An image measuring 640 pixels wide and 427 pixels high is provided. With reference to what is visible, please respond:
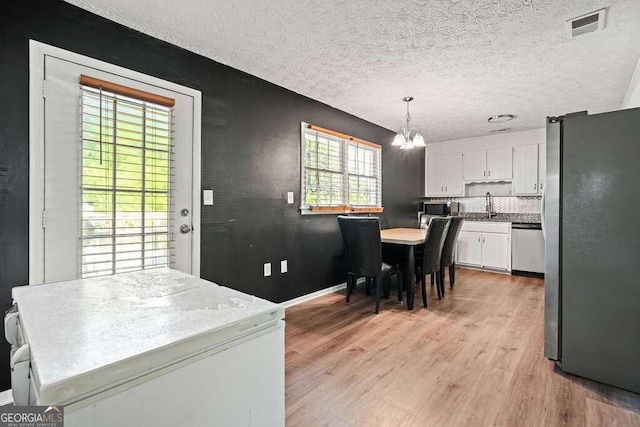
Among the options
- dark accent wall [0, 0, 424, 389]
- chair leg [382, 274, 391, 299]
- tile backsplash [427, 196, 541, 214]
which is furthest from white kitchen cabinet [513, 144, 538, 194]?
chair leg [382, 274, 391, 299]

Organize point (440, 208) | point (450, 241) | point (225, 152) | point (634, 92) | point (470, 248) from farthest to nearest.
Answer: point (440, 208) → point (470, 248) → point (450, 241) → point (634, 92) → point (225, 152)

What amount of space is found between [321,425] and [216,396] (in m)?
1.05

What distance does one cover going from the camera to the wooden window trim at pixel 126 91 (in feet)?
6.43

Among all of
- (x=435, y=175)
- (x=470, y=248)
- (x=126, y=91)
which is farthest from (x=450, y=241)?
(x=126, y=91)

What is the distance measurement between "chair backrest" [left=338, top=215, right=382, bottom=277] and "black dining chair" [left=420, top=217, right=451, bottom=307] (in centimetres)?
55

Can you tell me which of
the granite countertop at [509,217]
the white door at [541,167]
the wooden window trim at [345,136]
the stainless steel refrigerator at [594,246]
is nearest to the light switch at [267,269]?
the wooden window trim at [345,136]

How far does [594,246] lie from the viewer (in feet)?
6.22

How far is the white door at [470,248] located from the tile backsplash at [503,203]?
25.9 inches

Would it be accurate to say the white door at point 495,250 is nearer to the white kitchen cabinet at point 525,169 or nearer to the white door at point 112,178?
the white kitchen cabinet at point 525,169

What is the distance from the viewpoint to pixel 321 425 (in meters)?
1.55

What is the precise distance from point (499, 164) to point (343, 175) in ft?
9.95

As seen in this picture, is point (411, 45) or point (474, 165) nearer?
point (411, 45)

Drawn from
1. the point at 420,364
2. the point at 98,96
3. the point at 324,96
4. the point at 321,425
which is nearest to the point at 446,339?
the point at 420,364

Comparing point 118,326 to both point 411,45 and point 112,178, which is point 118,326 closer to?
point 112,178
